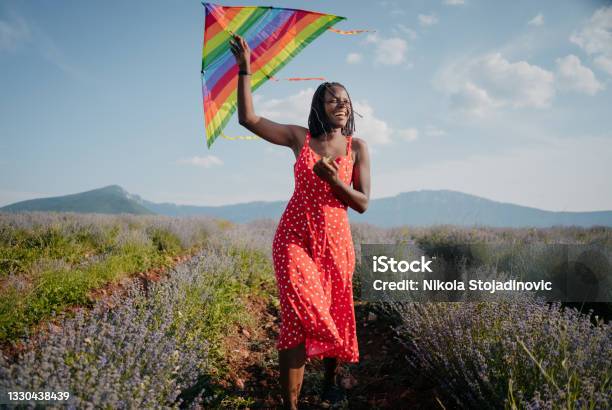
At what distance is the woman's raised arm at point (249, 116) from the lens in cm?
243

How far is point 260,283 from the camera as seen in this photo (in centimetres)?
580

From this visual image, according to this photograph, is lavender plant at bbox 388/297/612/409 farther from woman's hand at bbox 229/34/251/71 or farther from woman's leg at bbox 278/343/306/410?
woman's hand at bbox 229/34/251/71

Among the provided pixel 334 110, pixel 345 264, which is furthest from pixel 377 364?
pixel 334 110

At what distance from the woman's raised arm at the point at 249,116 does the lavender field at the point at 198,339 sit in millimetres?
1411

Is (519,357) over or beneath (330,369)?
over

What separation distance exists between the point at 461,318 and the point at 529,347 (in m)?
0.63

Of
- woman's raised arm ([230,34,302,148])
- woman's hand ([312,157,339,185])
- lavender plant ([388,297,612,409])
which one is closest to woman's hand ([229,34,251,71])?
woman's raised arm ([230,34,302,148])

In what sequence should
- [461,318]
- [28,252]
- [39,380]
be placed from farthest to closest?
[28,252], [461,318], [39,380]

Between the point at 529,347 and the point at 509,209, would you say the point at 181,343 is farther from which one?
the point at 509,209

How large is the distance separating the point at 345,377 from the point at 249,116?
236 cm

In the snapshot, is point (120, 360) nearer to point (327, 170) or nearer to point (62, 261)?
point (327, 170)

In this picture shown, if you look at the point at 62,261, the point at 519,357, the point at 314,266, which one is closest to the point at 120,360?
the point at 314,266

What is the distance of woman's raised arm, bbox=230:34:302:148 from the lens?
7.98 ft

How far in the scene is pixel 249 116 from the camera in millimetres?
2490
